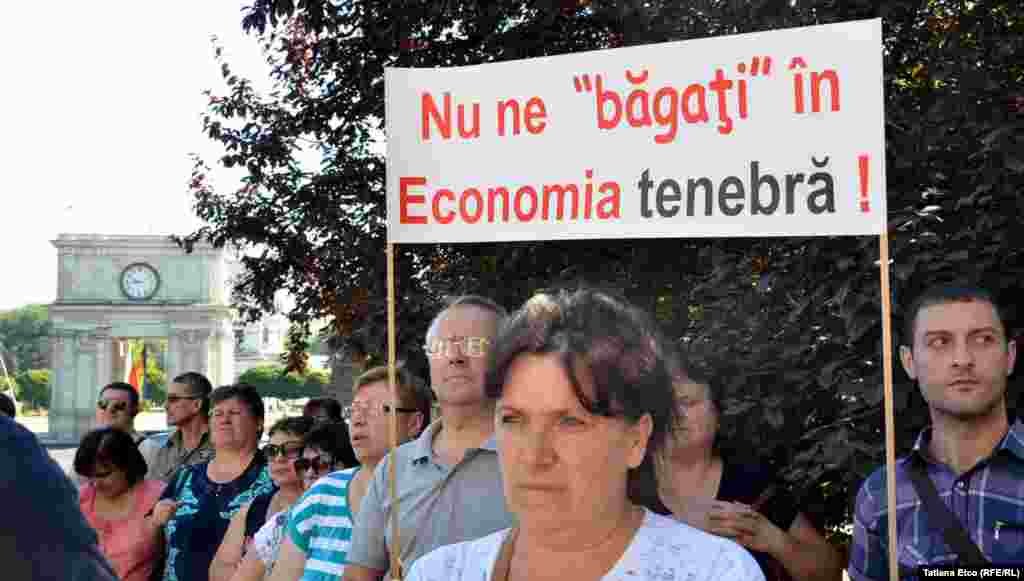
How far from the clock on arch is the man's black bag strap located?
Answer: 76.6m

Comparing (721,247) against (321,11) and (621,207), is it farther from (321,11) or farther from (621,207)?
(321,11)

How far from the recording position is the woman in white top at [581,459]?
239cm

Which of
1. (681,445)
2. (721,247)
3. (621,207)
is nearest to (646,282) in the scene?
(721,247)

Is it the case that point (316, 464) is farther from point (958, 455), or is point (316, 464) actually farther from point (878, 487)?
point (958, 455)

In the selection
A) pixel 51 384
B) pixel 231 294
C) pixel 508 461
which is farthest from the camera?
pixel 51 384

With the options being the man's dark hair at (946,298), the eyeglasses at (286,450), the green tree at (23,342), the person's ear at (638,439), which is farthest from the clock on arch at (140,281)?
the person's ear at (638,439)

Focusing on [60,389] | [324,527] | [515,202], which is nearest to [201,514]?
[324,527]

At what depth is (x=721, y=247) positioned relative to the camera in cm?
577

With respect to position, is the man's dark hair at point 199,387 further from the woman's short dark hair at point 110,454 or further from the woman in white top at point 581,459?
the woman in white top at point 581,459

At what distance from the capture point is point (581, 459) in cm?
240

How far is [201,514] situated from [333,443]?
81 cm

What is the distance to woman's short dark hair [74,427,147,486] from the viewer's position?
19.4ft

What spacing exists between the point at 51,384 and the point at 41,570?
74.1m

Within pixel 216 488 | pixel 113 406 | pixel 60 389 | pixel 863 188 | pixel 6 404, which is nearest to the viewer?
pixel 863 188
